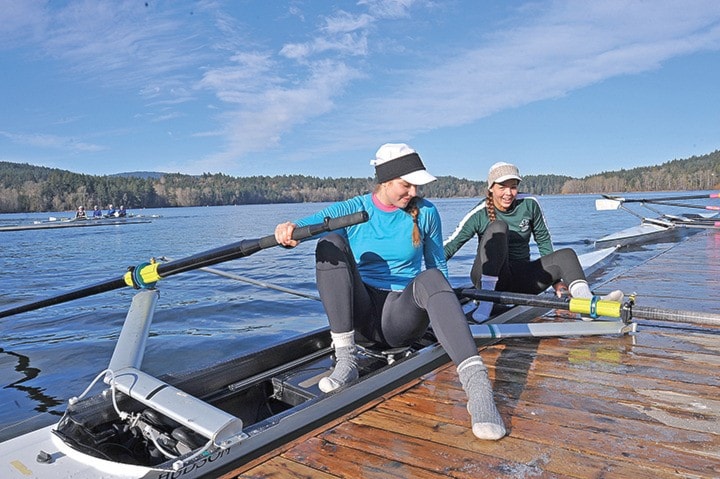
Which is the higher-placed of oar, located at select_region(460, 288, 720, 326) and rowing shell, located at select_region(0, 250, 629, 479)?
oar, located at select_region(460, 288, 720, 326)

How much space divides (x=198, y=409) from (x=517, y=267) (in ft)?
10.8

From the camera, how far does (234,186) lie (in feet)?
354

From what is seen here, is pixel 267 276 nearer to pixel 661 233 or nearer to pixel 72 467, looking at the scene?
pixel 72 467

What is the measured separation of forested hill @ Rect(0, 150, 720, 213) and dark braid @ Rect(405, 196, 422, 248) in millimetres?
64640

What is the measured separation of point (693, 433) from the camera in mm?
2244

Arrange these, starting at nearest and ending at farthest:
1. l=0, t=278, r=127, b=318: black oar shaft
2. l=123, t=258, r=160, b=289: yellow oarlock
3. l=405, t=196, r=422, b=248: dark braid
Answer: l=405, t=196, r=422, b=248: dark braid
l=123, t=258, r=160, b=289: yellow oarlock
l=0, t=278, r=127, b=318: black oar shaft

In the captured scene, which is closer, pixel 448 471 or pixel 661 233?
pixel 448 471

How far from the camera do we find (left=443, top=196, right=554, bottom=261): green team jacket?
464 centimetres

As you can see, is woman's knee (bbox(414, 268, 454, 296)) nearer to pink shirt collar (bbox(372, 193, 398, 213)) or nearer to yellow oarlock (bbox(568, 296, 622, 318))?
pink shirt collar (bbox(372, 193, 398, 213))

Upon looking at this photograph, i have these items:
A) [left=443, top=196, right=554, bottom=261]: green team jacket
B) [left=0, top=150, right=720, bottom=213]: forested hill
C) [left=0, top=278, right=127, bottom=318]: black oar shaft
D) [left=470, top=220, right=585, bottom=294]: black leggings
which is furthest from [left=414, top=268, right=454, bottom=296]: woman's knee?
[left=0, top=150, right=720, bottom=213]: forested hill

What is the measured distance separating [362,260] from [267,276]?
993 cm

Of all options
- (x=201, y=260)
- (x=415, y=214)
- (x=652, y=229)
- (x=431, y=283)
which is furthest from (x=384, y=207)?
(x=652, y=229)

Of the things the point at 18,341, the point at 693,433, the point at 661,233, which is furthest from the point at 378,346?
the point at 661,233

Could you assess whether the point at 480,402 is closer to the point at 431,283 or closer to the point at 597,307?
the point at 431,283
